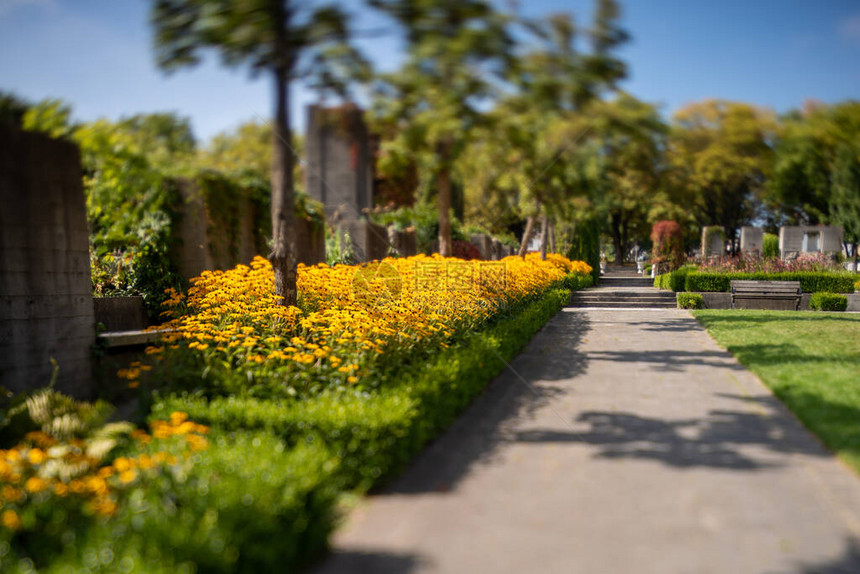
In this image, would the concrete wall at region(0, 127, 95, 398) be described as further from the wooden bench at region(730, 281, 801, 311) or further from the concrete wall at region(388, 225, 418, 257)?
the wooden bench at region(730, 281, 801, 311)

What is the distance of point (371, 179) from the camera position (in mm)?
6184

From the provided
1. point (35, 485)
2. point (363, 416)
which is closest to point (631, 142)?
point (363, 416)

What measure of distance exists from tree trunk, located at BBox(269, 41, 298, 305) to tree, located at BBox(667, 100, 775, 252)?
3.69 meters

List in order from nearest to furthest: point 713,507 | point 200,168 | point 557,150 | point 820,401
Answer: point 713,507, point 820,401, point 200,168, point 557,150

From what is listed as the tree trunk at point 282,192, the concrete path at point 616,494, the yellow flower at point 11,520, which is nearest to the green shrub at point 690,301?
the concrete path at point 616,494

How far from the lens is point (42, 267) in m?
5.22

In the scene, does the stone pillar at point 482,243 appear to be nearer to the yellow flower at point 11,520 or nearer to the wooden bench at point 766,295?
the wooden bench at point 766,295

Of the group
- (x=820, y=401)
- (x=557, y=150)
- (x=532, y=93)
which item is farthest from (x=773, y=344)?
(x=532, y=93)

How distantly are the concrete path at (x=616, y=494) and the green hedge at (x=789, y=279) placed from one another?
11505 millimetres

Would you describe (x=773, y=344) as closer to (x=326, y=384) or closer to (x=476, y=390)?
(x=476, y=390)

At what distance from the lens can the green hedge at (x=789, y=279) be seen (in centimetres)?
1616

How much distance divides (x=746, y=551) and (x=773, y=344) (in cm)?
702

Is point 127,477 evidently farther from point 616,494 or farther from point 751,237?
point 751,237

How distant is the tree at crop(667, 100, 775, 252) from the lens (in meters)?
5.16
